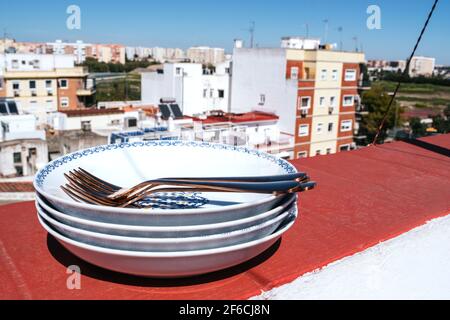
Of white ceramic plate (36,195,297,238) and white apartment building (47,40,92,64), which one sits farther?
white apartment building (47,40,92,64)

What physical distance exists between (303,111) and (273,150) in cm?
257

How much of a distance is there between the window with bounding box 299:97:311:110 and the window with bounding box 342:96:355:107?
8.65 ft

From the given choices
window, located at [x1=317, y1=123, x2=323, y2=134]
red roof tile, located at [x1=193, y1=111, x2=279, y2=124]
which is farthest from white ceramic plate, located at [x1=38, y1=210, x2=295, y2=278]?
window, located at [x1=317, y1=123, x2=323, y2=134]

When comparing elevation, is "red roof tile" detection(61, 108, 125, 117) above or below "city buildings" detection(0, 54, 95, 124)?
below

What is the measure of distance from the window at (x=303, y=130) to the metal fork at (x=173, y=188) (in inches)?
702

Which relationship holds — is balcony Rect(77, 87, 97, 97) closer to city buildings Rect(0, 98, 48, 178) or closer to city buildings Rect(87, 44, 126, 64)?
city buildings Rect(0, 98, 48, 178)

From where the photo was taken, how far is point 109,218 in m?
0.87

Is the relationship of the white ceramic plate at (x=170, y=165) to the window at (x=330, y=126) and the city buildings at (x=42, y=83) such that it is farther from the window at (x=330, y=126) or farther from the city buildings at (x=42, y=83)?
the city buildings at (x=42, y=83)

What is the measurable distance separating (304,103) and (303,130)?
1.17 meters

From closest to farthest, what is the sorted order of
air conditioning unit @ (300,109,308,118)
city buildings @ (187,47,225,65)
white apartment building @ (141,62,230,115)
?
air conditioning unit @ (300,109,308,118) < white apartment building @ (141,62,230,115) < city buildings @ (187,47,225,65)

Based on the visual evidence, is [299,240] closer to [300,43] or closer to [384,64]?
[300,43]

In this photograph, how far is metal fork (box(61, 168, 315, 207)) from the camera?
3.28 ft

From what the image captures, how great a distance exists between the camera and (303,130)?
18.9m
